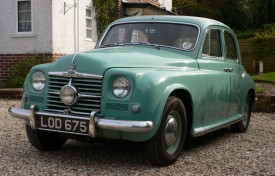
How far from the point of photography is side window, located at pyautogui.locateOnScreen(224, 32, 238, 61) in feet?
20.5

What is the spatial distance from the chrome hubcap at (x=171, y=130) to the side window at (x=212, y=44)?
4.04 ft

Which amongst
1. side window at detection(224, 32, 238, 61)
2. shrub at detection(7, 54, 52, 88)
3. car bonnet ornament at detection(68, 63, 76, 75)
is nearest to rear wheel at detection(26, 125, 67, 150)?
car bonnet ornament at detection(68, 63, 76, 75)

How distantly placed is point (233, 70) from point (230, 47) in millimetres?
442

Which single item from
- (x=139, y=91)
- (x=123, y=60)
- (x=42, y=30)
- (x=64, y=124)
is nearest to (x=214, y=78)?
(x=123, y=60)

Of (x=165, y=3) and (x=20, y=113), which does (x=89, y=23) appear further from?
(x=20, y=113)

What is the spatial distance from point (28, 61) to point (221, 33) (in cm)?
677

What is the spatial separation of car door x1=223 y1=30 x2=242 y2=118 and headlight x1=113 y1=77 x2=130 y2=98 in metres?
2.20

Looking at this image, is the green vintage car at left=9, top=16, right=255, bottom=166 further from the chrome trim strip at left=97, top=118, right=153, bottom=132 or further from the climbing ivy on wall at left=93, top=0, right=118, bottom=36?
the climbing ivy on wall at left=93, top=0, right=118, bottom=36

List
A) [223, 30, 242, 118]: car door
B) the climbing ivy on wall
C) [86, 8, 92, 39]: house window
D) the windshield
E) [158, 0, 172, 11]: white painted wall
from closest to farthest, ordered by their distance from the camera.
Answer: the windshield
[223, 30, 242, 118]: car door
the climbing ivy on wall
[86, 8, 92, 39]: house window
[158, 0, 172, 11]: white painted wall

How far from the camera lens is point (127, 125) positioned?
13.2 ft

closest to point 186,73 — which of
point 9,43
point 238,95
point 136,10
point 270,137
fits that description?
point 238,95

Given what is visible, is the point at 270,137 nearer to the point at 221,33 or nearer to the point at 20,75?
the point at 221,33

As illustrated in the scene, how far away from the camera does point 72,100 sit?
170 inches

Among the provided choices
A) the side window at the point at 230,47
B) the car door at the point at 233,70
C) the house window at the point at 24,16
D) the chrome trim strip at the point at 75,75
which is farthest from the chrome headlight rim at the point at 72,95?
the house window at the point at 24,16
